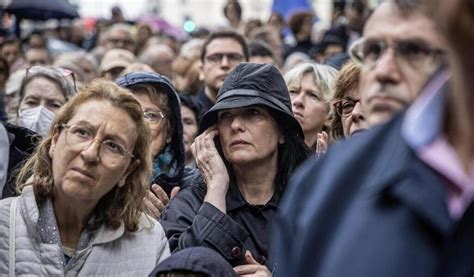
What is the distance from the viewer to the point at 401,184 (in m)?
1.68

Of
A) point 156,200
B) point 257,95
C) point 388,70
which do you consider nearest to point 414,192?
point 388,70

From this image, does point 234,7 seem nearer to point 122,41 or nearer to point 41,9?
point 122,41

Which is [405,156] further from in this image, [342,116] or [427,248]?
[342,116]

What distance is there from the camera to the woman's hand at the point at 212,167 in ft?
16.2

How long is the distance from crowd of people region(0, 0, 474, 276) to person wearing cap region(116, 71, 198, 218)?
0.04ft

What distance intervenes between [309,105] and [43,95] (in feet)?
5.73

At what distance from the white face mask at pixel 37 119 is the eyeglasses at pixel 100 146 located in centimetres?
181

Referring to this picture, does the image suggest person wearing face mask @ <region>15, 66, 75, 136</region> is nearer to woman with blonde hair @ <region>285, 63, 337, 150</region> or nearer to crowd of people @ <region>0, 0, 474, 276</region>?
crowd of people @ <region>0, 0, 474, 276</region>

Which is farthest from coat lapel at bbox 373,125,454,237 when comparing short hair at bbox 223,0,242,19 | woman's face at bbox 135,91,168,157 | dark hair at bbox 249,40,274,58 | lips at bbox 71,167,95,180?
short hair at bbox 223,0,242,19

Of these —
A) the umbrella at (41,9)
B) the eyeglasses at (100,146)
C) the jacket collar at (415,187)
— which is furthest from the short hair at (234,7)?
the jacket collar at (415,187)

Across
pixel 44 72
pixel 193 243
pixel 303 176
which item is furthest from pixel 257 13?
pixel 303 176

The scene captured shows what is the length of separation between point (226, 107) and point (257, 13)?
1348 inches

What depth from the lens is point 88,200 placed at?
432 centimetres

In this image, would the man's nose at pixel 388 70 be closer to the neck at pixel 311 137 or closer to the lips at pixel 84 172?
the lips at pixel 84 172
